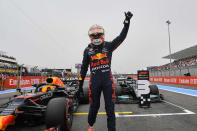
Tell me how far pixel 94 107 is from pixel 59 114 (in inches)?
23.9

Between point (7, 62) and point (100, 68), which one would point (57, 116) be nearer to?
point (100, 68)

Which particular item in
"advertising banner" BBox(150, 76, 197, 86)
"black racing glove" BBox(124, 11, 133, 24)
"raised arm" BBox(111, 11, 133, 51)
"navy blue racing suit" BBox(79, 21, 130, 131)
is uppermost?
"black racing glove" BBox(124, 11, 133, 24)

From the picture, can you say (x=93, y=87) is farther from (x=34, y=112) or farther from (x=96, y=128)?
(x=34, y=112)

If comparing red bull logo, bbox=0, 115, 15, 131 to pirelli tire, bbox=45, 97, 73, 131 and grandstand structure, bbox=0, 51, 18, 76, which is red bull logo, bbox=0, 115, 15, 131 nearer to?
pirelli tire, bbox=45, 97, 73, 131

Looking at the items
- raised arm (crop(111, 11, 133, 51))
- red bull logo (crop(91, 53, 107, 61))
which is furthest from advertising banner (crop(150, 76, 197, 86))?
red bull logo (crop(91, 53, 107, 61))

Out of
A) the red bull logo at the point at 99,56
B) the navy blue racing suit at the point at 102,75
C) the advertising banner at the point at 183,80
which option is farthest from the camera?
the advertising banner at the point at 183,80

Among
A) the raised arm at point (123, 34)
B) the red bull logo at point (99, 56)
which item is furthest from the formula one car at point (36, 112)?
the raised arm at point (123, 34)

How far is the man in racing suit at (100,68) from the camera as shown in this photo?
2.09 m

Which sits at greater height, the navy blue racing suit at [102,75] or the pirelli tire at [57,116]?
the navy blue racing suit at [102,75]

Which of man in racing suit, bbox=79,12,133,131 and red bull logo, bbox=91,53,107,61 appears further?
red bull logo, bbox=91,53,107,61

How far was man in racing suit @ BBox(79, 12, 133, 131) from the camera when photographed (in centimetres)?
209

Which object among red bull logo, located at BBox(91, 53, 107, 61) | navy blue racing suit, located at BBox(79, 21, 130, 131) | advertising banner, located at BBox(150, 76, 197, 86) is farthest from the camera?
advertising banner, located at BBox(150, 76, 197, 86)

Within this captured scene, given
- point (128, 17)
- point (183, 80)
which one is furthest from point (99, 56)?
point (183, 80)

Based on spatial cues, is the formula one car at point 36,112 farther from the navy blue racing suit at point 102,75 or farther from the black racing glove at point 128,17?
the black racing glove at point 128,17
